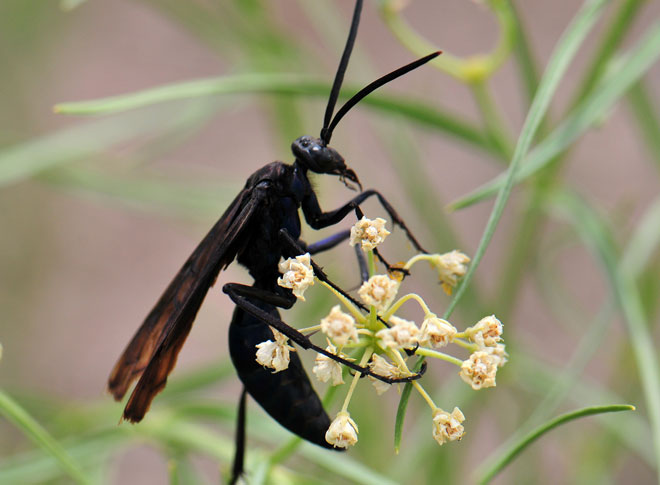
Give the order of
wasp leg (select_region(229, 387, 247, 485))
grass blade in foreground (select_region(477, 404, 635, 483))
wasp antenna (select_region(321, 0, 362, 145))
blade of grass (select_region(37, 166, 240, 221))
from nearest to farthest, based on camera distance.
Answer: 1. grass blade in foreground (select_region(477, 404, 635, 483))
2. wasp antenna (select_region(321, 0, 362, 145))
3. wasp leg (select_region(229, 387, 247, 485))
4. blade of grass (select_region(37, 166, 240, 221))

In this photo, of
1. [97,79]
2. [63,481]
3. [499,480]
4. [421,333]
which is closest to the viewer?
[421,333]

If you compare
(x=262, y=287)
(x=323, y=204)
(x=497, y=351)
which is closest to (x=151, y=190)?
(x=323, y=204)

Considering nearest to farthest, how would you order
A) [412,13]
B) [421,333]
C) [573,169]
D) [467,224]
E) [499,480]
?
[421,333] → [499,480] → [573,169] → [467,224] → [412,13]

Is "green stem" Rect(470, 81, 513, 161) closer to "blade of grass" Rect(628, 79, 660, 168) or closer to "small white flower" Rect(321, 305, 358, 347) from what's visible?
"blade of grass" Rect(628, 79, 660, 168)

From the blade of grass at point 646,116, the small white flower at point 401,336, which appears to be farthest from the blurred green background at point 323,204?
the small white flower at point 401,336

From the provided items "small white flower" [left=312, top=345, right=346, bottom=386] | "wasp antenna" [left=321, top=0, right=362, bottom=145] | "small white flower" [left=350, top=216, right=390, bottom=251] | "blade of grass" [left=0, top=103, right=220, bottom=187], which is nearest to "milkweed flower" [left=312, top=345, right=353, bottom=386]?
"small white flower" [left=312, top=345, right=346, bottom=386]

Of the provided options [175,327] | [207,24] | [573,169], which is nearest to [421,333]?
[175,327]

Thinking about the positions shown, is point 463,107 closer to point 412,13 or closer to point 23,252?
point 412,13
